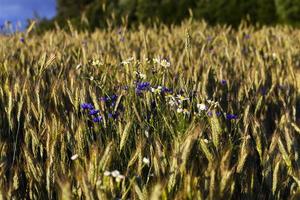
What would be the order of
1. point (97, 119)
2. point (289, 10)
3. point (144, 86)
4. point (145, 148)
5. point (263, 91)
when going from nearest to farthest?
1. point (145, 148)
2. point (97, 119)
3. point (144, 86)
4. point (263, 91)
5. point (289, 10)

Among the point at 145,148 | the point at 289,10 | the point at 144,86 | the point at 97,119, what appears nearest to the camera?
the point at 145,148

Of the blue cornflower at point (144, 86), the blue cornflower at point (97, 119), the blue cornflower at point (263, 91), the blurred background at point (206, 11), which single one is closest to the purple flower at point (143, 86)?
the blue cornflower at point (144, 86)

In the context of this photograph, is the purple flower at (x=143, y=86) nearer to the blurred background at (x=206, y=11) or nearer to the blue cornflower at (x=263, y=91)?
the blue cornflower at (x=263, y=91)

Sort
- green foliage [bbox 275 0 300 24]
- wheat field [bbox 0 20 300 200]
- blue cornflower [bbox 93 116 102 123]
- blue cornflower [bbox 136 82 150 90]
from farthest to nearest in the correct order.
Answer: green foliage [bbox 275 0 300 24] < blue cornflower [bbox 136 82 150 90] < blue cornflower [bbox 93 116 102 123] < wheat field [bbox 0 20 300 200]

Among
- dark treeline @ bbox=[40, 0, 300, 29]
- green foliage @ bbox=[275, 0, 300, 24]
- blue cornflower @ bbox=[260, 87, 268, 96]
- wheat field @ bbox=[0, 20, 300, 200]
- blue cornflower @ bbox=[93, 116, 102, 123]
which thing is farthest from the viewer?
dark treeline @ bbox=[40, 0, 300, 29]

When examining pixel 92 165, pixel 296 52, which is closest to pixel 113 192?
pixel 92 165

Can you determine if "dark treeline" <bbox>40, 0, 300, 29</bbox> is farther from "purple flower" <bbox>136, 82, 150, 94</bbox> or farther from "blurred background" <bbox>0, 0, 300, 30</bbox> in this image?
"purple flower" <bbox>136, 82, 150, 94</bbox>

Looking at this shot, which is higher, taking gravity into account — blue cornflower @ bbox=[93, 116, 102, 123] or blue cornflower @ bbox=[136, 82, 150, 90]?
blue cornflower @ bbox=[136, 82, 150, 90]

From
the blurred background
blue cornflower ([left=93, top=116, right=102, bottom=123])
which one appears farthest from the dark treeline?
blue cornflower ([left=93, top=116, right=102, bottom=123])

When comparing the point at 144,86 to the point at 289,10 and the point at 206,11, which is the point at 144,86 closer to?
the point at 289,10

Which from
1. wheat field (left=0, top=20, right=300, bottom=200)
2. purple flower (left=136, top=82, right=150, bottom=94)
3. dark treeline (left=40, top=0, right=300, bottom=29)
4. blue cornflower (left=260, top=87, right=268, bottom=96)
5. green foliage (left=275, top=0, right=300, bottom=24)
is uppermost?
dark treeline (left=40, top=0, right=300, bottom=29)

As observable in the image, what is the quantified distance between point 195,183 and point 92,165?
0.22 m

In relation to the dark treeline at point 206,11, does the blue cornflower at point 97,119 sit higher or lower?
lower

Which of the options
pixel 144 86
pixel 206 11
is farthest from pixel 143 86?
pixel 206 11
